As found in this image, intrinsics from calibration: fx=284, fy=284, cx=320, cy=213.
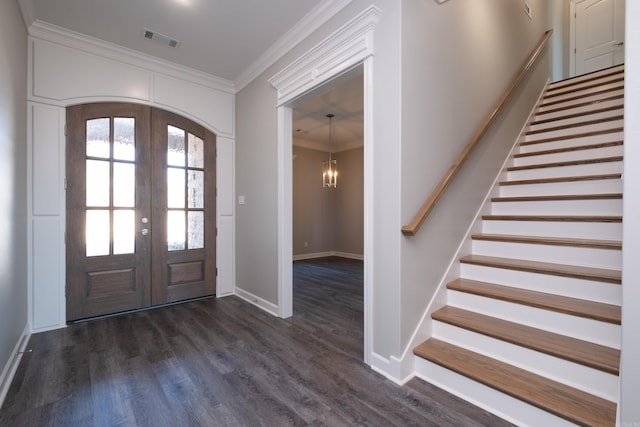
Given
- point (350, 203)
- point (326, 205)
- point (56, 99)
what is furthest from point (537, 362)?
point (326, 205)

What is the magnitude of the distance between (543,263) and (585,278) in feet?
1.21

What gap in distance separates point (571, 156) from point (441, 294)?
2.13 metres

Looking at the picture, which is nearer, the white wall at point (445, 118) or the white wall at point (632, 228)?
the white wall at point (632, 228)

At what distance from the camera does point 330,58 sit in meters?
2.39

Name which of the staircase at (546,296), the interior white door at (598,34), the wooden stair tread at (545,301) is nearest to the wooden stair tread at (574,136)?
the staircase at (546,296)

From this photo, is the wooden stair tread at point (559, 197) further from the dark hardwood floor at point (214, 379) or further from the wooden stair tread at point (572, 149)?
the dark hardwood floor at point (214, 379)

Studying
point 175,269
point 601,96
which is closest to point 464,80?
point 601,96

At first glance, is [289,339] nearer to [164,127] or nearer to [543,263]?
[543,263]

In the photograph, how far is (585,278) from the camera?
183 centimetres

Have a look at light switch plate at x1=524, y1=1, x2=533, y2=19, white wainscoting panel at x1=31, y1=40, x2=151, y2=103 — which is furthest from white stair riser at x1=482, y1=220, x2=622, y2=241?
white wainscoting panel at x1=31, y1=40, x2=151, y2=103

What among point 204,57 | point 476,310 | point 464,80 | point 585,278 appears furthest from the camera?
point 204,57

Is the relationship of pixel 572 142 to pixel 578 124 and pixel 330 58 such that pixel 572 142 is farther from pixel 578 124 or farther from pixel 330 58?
pixel 330 58

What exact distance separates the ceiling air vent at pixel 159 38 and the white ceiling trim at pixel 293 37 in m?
0.82

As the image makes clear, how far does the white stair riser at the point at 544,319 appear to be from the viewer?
1596mm
